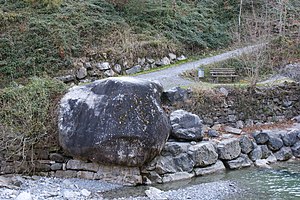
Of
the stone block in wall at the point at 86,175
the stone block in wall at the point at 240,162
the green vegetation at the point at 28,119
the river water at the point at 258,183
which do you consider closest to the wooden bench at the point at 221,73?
the stone block in wall at the point at 240,162

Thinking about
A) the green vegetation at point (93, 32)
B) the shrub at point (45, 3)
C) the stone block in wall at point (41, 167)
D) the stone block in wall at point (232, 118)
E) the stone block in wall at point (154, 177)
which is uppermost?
the shrub at point (45, 3)

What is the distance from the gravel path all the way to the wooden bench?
942 millimetres

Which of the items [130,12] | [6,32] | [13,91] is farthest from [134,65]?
[13,91]

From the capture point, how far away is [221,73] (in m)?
16.5

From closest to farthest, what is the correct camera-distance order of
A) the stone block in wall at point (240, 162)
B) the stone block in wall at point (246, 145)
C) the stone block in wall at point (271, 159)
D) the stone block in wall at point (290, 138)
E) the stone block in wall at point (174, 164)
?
1. the stone block in wall at point (174, 164)
2. the stone block in wall at point (240, 162)
3. the stone block in wall at point (246, 145)
4. the stone block in wall at point (271, 159)
5. the stone block in wall at point (290, 138)

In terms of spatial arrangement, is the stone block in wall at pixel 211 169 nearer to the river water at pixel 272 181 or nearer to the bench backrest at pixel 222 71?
the river water at pixel 272 181

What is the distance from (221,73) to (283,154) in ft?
20.1

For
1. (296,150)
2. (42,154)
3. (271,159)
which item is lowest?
(271,159)

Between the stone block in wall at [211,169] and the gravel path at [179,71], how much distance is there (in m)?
3.96

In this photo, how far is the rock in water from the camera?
910cm

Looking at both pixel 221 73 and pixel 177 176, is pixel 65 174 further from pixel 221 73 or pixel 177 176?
pixel 221 73

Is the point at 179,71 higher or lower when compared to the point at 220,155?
higher

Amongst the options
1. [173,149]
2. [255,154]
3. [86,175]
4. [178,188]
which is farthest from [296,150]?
[86,175]

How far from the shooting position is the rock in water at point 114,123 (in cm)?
910
